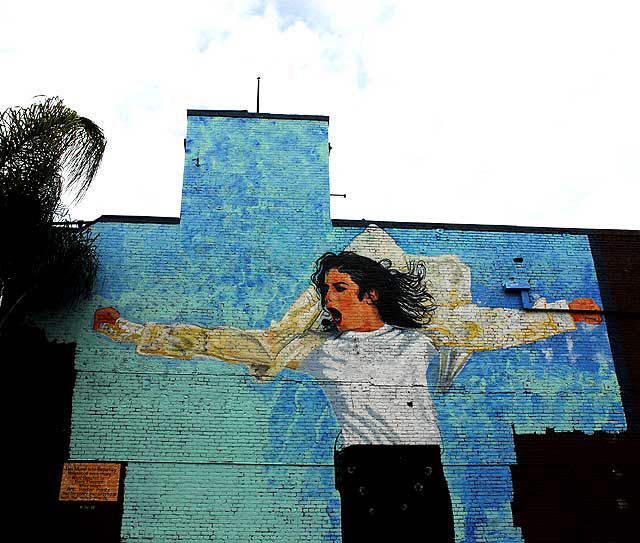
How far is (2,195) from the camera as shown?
1029cm

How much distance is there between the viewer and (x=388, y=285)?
12.9m

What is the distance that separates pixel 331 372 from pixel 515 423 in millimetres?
3550

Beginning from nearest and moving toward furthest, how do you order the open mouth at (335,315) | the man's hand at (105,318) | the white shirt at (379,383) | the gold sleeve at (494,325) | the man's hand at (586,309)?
the white shirt at (379,383), the man's hand at (105,318), the open mouth at (335,315), the gold sleeve at (494,325), the man's hand at (586,309)

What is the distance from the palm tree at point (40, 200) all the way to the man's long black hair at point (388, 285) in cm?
466

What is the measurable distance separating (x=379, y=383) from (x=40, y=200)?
22.2 feet

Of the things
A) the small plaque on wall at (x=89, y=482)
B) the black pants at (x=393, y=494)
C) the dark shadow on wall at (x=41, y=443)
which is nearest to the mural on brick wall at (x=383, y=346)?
the black pants at (x=393, y=494)

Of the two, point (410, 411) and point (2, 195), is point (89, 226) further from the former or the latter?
point (410, 411)

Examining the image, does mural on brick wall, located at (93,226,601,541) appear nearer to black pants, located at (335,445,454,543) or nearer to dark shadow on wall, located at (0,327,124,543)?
black pants, located at (335,445,454,543)

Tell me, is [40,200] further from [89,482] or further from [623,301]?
[623,301]

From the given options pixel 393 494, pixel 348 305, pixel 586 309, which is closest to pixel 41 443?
pixel 348 305

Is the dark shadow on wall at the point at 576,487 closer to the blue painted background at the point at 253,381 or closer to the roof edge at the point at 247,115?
the blue painted background at the point at 253,381

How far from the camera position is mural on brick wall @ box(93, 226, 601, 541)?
11406 millimetres

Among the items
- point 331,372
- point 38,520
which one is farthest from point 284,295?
point 38,520

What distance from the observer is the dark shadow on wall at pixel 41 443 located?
1074 centimetres
